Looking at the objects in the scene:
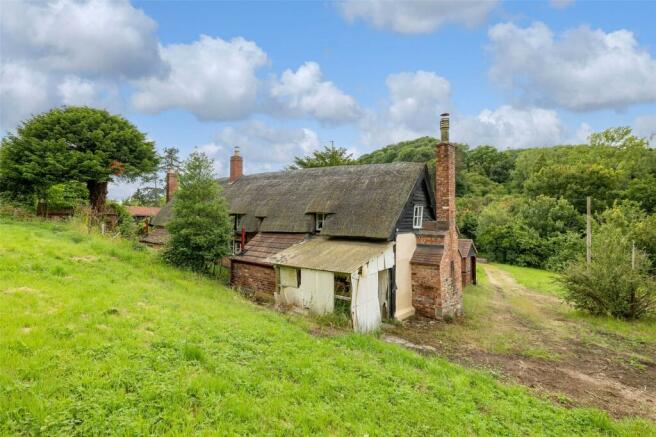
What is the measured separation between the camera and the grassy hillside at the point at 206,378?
4.32 metres

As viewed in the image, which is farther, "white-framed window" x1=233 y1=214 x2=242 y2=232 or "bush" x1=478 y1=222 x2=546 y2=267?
"bush" x1=478 y1=222 x2=546 y2=267

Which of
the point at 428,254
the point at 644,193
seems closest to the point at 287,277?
the point at 428,254

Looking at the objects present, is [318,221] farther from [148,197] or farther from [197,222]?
[148,197]

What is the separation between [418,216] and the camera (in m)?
15.3

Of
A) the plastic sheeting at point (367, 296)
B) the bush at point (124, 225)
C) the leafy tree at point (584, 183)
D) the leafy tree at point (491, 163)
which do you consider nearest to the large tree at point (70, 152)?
the bush at point (124, 225)

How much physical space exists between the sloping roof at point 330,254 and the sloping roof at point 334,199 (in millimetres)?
431

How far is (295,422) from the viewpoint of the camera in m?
4.66

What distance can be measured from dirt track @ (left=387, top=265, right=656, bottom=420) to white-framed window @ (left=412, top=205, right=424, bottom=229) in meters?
4.01

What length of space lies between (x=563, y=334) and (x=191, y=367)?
1323cm

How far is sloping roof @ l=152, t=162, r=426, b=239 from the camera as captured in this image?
45.8 feet

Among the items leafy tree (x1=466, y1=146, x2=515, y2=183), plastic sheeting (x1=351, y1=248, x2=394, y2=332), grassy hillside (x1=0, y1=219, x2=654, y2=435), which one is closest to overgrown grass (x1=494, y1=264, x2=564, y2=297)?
plastic sheeting (x1=351, y1=248, x2=394, y2=332)

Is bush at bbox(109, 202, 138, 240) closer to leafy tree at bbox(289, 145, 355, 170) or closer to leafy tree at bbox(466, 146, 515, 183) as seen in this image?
leafy tree at bbox(289, 145, 355, 170)

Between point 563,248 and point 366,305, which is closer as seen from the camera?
point 366,305

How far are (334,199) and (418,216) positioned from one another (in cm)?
382
